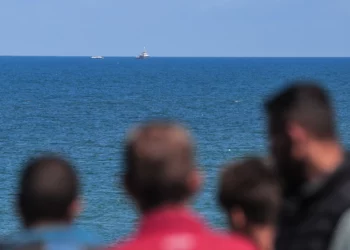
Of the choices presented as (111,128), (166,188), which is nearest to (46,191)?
(166,188)

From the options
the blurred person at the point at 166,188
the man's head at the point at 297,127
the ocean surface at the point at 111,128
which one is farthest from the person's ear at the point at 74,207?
the ocean surface at the point at 111,128

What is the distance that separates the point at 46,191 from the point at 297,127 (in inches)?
36.0

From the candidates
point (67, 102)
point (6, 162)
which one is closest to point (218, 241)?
point (6, 162)

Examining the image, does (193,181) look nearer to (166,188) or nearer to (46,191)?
(166,188)

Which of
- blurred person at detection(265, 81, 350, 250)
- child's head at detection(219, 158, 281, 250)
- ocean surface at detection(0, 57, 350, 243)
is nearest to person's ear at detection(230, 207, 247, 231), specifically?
child's head at detection(219, 158, 281, 250)

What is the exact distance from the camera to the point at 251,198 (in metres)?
3.49

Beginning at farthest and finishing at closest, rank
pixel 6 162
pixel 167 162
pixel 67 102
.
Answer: pixel 67 102 → pixel 6 162 → pixel 167 162

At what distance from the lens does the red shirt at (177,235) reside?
9.74 ft

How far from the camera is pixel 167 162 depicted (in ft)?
9.85

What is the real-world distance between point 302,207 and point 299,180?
4.4 inches

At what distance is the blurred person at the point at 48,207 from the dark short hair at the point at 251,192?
1.67ft

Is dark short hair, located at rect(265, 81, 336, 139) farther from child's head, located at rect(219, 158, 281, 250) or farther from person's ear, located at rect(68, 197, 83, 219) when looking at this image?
person's ear, located at rect(68, 197, 83, 219)

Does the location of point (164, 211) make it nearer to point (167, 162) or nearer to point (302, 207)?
point (167, 162)

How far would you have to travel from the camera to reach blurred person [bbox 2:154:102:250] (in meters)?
3.31
